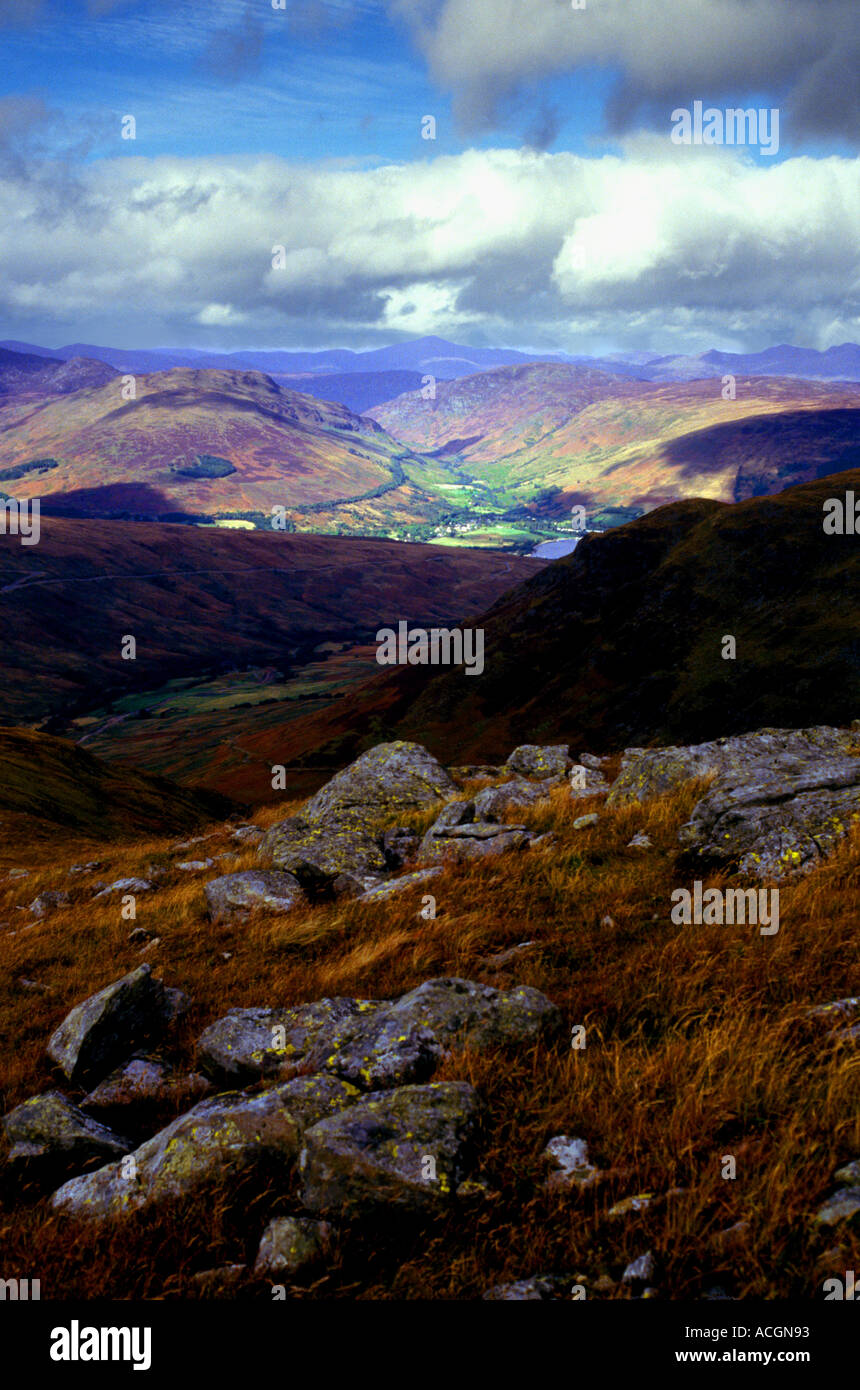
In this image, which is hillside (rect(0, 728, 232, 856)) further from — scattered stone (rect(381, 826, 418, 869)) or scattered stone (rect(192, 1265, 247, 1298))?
scattered stone (rect(192, 1265, 247, 1298))

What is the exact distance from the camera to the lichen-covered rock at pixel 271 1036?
631 centimetres

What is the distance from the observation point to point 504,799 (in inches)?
616

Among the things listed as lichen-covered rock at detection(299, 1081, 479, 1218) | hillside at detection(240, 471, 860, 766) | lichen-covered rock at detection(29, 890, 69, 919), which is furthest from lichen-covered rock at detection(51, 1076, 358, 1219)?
hillside at detection(240, 471, 860, 766)

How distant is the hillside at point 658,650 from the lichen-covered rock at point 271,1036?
96896 mm

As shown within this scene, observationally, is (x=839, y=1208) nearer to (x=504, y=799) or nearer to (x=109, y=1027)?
(x=109, y=1027)

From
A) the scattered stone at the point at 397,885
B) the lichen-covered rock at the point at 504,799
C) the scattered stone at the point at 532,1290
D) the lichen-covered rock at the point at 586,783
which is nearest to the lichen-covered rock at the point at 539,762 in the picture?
the lichen-covered rock at the point at 586,783

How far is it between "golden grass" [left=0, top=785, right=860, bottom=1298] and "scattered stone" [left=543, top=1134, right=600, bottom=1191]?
0.07m

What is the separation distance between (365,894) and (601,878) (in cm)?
388

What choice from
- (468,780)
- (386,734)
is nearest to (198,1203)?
(468,780)

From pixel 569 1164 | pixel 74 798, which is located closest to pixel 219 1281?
pixel 569 1164

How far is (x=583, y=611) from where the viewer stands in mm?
147875

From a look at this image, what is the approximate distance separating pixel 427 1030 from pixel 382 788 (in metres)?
12.1

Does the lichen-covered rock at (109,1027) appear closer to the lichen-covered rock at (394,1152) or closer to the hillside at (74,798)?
the lichen-covered rock at (394,1152)
